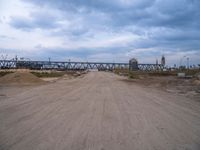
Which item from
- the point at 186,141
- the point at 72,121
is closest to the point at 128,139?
the point at 186,141

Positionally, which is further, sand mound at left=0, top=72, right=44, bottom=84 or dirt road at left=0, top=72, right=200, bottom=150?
sand mound at left=0, top=72, right=44, bottom=84

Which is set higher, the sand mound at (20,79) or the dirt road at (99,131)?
the dirt road at (99,131)

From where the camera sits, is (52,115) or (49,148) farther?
(52,115)

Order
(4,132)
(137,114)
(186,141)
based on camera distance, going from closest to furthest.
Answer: (186,141), (4,132), (137,114)

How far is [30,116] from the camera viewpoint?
15125mm

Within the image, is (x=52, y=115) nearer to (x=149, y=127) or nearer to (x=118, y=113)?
(x=118, y=113)

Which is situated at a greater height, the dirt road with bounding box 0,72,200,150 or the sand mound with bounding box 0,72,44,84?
the dirt road with bounding box 0,72,200,150

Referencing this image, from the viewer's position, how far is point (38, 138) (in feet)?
33.0

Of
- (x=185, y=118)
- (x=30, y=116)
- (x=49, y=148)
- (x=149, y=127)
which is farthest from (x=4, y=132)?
(x=185, y=118)

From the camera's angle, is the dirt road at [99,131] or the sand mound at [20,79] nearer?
the dirt road at [99,131]

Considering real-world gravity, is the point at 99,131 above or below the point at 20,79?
above

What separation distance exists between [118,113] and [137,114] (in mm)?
922

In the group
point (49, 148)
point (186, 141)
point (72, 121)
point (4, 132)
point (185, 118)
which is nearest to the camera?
point (49, 148)

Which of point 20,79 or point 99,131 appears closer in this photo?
point 99,131
